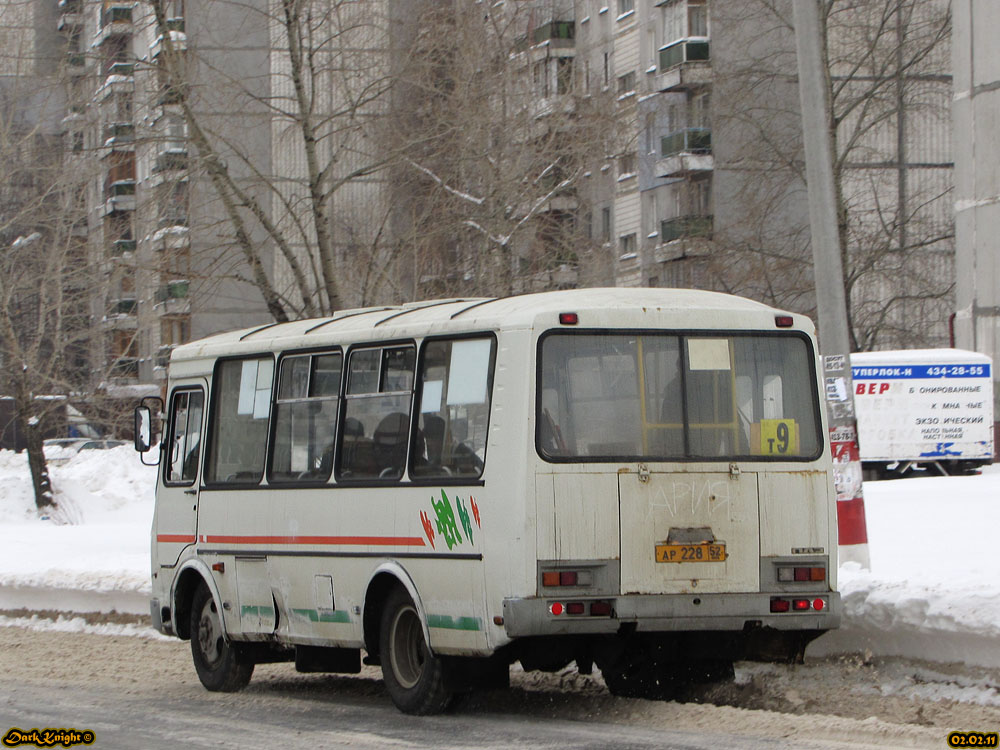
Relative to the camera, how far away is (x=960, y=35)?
126 feet

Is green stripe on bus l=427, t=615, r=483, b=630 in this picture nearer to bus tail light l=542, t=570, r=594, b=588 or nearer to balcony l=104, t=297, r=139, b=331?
bus tail light l=542, t=570, r=594, b=588

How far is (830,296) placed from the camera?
14.5m

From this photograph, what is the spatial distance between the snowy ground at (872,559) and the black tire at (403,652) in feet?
9.14

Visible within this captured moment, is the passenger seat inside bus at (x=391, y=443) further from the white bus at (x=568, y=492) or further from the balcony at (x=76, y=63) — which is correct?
the balcony at (x=76, y=63)

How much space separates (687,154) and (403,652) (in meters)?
43.8

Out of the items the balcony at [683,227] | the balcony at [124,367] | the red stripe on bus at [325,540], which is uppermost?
the balcony at [683,227]

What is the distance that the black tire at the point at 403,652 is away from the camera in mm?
10836

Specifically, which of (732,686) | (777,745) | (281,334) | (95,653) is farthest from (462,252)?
(777,745)

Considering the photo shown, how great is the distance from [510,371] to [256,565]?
10.8 ft

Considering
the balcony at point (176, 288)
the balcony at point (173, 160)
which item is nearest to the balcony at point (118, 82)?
the balcony at point (173, 160)

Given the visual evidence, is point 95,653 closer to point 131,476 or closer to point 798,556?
point 798,556

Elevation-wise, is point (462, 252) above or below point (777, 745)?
above

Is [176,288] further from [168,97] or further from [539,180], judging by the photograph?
[539,180]

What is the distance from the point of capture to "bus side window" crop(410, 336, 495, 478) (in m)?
10.3
